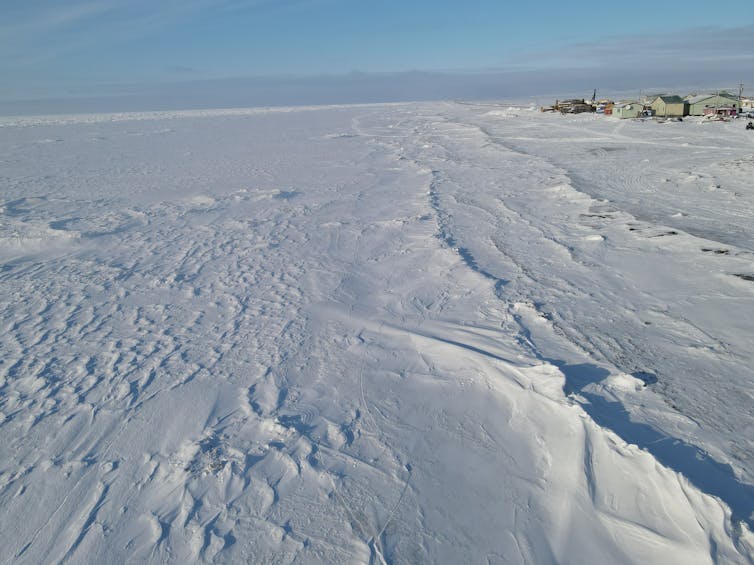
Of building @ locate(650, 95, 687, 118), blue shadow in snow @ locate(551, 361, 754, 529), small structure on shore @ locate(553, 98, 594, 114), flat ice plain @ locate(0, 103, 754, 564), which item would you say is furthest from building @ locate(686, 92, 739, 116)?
blue shadow in snow @ locate(551, 361, 754, 529)

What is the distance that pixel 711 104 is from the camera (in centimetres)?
4025

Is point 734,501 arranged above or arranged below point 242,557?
above

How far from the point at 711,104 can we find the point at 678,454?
49.4 m

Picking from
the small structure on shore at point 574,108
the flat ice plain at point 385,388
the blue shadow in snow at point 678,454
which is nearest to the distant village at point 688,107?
the small structure on shore at point 574,108

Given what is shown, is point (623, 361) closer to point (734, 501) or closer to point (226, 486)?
point (734, 501)

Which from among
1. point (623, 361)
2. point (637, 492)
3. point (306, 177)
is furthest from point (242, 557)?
point (306, 177)

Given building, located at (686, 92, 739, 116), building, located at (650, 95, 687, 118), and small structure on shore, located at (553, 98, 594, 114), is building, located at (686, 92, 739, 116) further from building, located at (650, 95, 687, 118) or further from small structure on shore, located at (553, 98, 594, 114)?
small structure on shore, located at (553, 98, 594, 114)

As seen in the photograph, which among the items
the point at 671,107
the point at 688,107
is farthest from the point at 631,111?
the point at 688,107

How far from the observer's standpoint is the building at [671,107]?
4091 centimetres

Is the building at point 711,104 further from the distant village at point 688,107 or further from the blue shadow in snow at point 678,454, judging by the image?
the blue shadow in snow at point 678,454

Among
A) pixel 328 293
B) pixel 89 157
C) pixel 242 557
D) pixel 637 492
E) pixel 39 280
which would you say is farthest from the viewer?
pixel 89 157

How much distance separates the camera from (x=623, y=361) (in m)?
4.73

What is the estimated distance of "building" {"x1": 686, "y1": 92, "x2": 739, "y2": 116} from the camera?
39.5 meters

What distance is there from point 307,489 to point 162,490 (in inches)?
45.2
